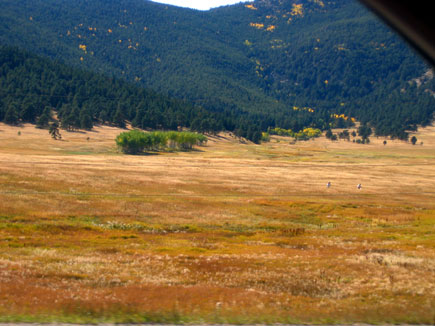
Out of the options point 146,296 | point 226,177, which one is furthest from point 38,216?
point 226,177

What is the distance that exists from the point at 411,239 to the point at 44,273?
99.2 ft

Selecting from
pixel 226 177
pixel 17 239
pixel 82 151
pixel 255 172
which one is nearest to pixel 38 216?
pixel 17 239

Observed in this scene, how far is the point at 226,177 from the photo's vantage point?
103688 millimetres

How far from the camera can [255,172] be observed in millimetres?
117938

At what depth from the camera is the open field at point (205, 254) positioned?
1526 centimetres

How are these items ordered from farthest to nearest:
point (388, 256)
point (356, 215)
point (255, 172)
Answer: point (255, 172) → point (356, 215) → point (388, 256)

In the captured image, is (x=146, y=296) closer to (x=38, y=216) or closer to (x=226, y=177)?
(x=38, y=216)

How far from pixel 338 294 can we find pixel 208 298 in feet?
17.8

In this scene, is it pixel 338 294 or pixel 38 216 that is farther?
pixel 38 216

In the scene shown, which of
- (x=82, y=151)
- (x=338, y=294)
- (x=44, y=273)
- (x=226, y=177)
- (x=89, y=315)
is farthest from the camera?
(x=82, y=151)

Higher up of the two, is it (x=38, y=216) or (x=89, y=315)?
(x=89, y=315)

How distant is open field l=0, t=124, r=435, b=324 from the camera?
1526cm

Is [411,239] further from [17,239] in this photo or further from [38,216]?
[38,216]

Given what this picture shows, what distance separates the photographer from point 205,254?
28.3 meters
